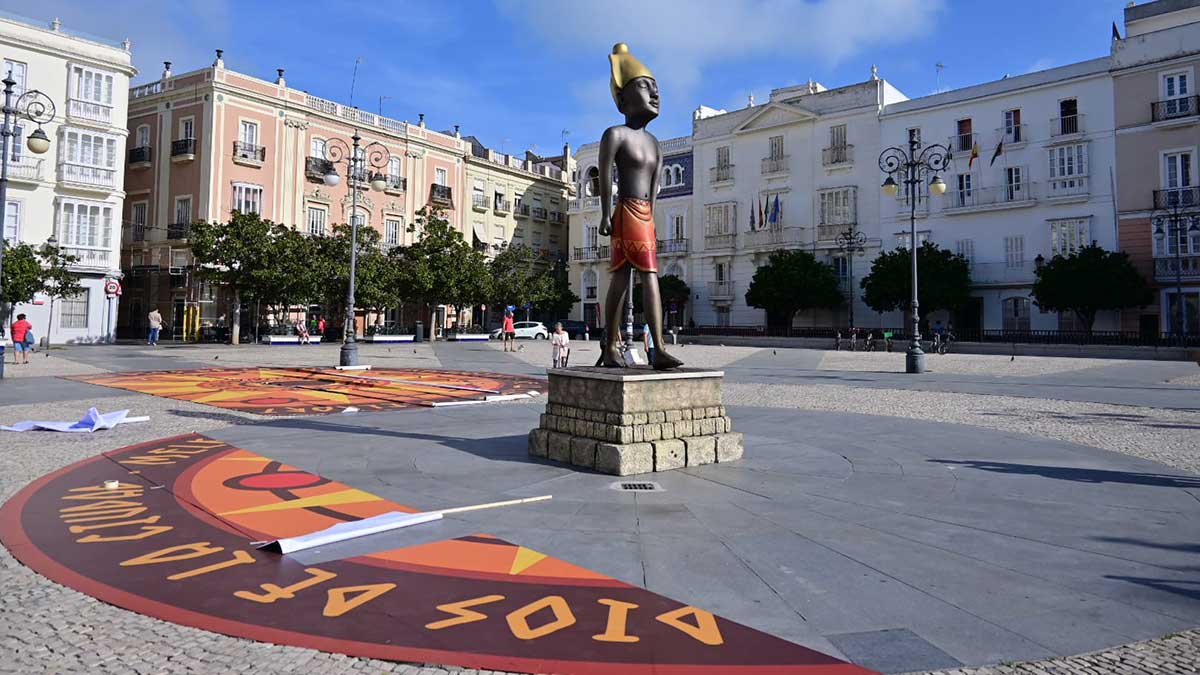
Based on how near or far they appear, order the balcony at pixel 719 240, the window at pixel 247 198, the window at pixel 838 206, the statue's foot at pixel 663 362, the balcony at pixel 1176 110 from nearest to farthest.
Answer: the statue's foot at pixel 663 362
the balcony at pixel 1176 110
the window at pixel 247 198
the window at pixel 838 206
the balcony at pixel 719 240

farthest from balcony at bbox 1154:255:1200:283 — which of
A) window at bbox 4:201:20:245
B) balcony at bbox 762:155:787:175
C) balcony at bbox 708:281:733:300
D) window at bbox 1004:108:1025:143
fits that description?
window at bbox 4:201:20:245

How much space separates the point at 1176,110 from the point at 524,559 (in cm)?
4163

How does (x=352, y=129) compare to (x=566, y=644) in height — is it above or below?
above

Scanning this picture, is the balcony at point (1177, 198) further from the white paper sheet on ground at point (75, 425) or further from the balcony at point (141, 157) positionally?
the balcony at point (141, 157)

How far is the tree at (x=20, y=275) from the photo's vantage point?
92.9ft

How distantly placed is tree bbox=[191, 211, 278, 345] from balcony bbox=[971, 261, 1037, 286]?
36370 mm

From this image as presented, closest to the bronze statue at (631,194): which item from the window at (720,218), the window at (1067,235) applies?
the window at (1067,235)

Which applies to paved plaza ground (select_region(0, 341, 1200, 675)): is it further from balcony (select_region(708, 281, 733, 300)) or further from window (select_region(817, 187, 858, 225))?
balcony (select_region(708, 281, 733, 300))

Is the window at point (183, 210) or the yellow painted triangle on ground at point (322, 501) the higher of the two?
the window at point (183, 210)

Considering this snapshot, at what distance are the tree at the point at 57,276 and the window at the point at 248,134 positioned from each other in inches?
426

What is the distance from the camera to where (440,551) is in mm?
4465

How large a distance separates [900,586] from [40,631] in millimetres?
4298

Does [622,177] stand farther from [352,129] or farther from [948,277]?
[352,129]

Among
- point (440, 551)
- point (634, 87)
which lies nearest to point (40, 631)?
point (440, 551)
